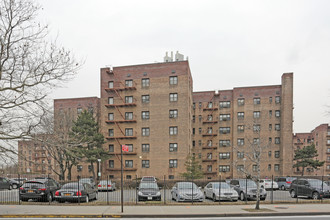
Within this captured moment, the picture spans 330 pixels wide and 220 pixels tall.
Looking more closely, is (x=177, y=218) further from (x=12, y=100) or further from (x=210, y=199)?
(x=12, y=100)

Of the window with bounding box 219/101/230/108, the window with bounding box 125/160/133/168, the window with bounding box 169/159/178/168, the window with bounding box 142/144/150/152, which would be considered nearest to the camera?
the window with bounding box 169/159/178/168

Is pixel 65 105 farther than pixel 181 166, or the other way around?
pixel 65 105

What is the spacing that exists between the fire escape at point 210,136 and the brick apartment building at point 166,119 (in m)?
0.76

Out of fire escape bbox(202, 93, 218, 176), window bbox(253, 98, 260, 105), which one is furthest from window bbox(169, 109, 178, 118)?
window bbox(253, 98, 260, 105)

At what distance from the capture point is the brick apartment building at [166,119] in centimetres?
3950

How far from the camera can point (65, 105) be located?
51.7m

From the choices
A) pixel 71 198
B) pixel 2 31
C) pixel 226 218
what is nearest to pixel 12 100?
pixel 2 31

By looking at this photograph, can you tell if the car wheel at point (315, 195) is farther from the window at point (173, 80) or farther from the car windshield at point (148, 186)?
the window at point (173, 80)

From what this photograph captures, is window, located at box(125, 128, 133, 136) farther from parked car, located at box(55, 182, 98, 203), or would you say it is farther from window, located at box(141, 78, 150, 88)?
parked car, located at box(55, 182, 98, 203)

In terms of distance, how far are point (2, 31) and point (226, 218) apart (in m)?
14.6

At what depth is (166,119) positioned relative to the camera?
39906 millimetres

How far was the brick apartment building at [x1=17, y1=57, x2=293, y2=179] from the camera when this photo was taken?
39.5 meters

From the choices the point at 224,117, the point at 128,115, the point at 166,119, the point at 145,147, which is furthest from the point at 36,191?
the point at 224,117

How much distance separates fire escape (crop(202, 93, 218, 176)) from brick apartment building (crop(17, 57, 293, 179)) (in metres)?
0.76
